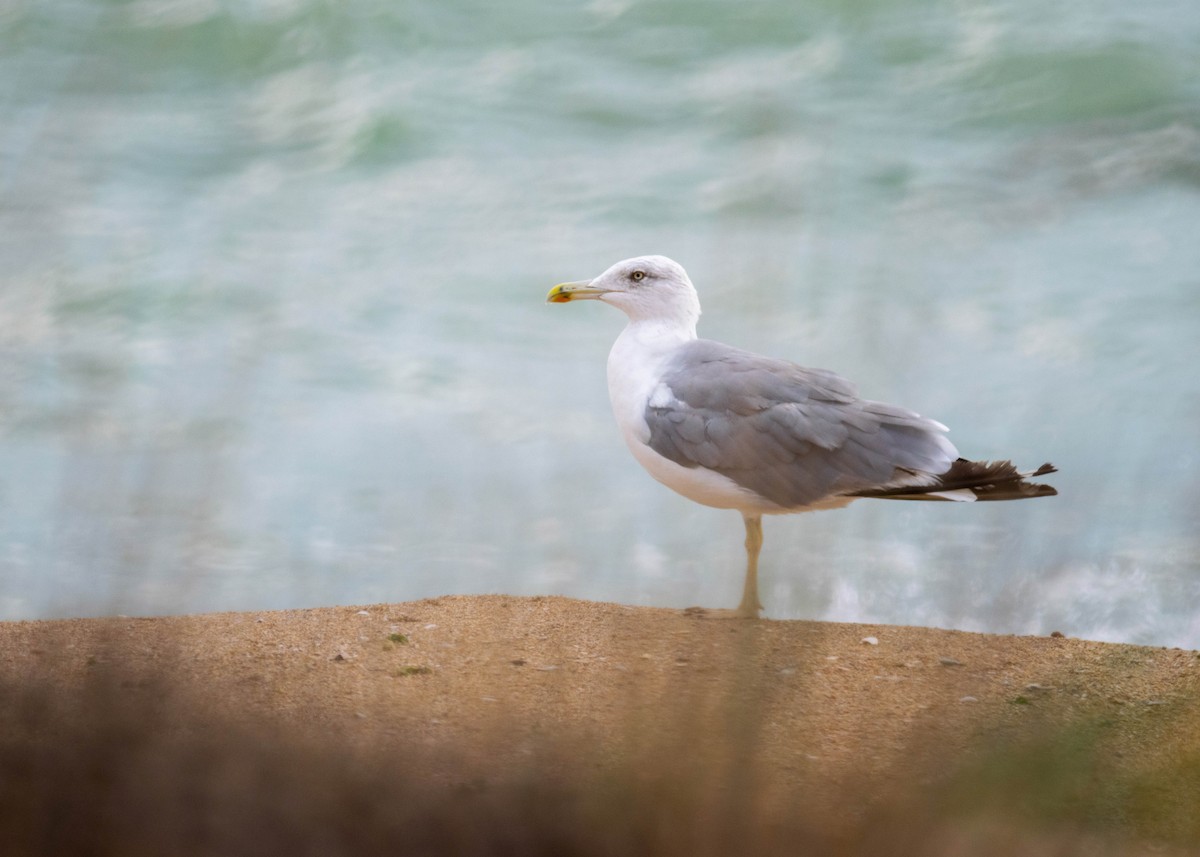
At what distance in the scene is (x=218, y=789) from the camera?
0.56 meters

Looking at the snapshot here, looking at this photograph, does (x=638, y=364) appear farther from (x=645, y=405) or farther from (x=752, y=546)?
(x=752, y=546)

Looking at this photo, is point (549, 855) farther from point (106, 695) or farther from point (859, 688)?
point (859, 688)

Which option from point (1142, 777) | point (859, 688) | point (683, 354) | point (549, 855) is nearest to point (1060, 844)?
point (1142, 777)

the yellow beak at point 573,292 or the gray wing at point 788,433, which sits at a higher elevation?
the yellow beak at point 573,292

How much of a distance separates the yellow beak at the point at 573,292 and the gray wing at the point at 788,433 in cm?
76

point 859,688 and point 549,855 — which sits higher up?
point 549,855

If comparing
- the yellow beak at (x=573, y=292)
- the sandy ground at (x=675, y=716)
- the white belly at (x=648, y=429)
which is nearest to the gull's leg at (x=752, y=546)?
the white belly at (x=648, y=429)

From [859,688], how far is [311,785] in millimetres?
2849

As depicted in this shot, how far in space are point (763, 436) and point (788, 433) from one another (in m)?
0.10

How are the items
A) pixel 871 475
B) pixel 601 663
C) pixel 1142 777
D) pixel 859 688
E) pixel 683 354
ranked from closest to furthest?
pixel 1142 777 < pixel 601 663 < pixel 859 688 < pixel 871 475 < pixel 683 354

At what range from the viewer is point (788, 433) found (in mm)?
4676

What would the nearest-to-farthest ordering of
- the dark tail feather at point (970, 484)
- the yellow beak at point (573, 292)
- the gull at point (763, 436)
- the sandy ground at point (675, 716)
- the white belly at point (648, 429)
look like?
1. the sandy ground at point (675, 716)
2. the dark tail feather at point (970, 484)
3. the gull at point (763, 436)
4. the white belly at point (648, 429)
5. the yellow beak at point (573, 292)

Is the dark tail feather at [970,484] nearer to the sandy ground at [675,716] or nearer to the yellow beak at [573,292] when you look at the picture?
the yellow beak at [573,292]

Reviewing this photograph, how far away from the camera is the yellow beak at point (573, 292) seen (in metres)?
5.45
